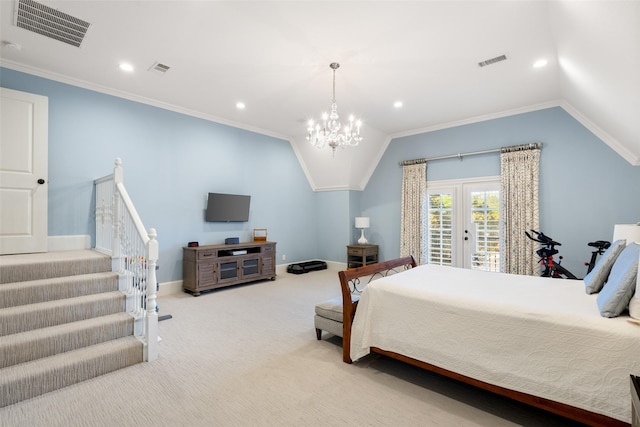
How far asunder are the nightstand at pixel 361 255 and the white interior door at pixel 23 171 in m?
5.13

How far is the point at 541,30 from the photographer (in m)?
2.88

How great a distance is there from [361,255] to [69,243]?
497 cm

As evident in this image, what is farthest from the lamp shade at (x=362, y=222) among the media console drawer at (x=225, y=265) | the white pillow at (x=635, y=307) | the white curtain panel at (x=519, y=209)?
the white pillow at (x=635, y=307)

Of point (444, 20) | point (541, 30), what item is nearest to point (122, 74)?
point (444, 20)

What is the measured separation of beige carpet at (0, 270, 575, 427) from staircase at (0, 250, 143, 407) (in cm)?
12

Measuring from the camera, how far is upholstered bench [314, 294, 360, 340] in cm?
290

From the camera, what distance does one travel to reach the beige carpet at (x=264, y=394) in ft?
6.23

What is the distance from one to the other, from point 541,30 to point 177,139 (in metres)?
5.11

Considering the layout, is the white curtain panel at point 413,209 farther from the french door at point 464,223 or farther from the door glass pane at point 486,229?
the door glass pane at point 486,229

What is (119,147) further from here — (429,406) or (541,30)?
(541,30)

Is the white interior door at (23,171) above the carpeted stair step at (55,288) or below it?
above

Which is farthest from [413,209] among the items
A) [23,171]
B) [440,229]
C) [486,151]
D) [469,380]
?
[23,171]

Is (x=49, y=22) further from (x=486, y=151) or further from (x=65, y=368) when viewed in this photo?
(x=486, y=151)

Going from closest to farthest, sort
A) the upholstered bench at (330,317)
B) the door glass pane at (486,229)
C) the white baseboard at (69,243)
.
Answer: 1. the upholstered bench at (330,317)
2. the white baseboard at (69,243)
3. the door glass pane at (486,229)
